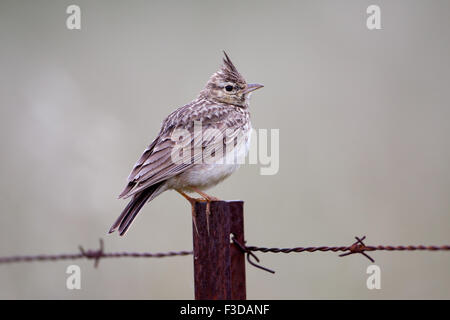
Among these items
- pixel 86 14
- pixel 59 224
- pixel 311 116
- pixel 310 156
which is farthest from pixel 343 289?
pixel 86 14

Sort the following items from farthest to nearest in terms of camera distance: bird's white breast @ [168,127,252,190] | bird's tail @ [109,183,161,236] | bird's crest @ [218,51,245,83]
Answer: bird's crest @ [218,51,245,83], bird's white breast @ [168,127,252,190], bird's tail @ [109,183,161,236]

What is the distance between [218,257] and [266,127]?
532cm

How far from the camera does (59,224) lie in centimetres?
780

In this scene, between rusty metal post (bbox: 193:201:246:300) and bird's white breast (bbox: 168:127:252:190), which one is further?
bird's white breast (bbox: 168:127:252:190)

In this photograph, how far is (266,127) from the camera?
29.1 ft

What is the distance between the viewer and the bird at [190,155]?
4.78m

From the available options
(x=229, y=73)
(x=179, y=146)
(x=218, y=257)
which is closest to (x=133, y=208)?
(x=179, y=146)

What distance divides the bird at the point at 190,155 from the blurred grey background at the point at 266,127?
2661mm

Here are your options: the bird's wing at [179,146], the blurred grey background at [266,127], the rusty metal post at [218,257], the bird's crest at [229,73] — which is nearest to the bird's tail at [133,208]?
the bird's wing at [179,146]

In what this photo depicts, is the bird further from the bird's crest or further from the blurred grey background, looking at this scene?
the blurred grey background

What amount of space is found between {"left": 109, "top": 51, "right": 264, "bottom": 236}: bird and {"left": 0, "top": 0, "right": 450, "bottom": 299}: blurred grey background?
2661 mm

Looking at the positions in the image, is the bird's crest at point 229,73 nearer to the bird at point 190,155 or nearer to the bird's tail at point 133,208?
the bird at point 190,155

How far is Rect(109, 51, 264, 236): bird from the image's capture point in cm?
478

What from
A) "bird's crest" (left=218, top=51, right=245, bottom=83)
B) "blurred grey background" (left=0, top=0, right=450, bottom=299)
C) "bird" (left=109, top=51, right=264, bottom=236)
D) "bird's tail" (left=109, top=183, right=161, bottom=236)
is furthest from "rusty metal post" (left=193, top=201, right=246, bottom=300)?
"blurred grey background" (left=0, top=0, right=450, bottom=299)
